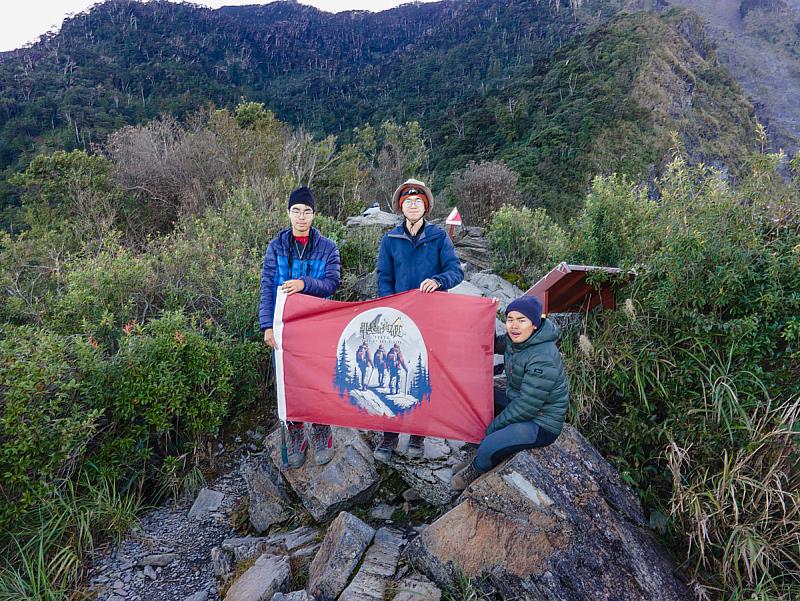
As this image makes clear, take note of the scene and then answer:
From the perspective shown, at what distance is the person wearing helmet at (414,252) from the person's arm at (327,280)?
1.32 feet

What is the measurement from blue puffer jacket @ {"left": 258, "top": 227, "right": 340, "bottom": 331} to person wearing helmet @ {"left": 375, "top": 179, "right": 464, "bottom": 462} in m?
0.49

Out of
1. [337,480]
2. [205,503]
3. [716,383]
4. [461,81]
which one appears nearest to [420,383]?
[337,480]

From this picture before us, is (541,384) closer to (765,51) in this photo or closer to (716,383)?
(716,383)

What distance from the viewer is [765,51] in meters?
83.4

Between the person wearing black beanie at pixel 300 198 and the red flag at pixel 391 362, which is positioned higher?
the person wearing black beanie at pixel 300 198

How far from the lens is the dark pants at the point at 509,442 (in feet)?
10.3

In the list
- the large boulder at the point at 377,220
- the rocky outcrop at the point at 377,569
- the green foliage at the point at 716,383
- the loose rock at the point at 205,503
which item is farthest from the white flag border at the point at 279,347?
the large boulder at the point at 377,220

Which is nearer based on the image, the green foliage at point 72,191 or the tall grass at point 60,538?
the tall grass at point 60,538

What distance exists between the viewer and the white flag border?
3.75 meters

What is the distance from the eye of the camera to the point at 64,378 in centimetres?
404

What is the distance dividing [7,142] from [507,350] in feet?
154

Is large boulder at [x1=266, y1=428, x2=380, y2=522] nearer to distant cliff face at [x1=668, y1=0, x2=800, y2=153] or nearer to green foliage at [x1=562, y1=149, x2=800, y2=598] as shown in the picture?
green foliage at [x1=562, y1=149, x2=800, y2=598]

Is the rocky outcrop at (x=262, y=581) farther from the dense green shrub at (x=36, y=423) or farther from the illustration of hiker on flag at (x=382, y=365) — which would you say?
the dense green shrub at (x=36, y=423)

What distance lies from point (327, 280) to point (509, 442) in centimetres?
198
